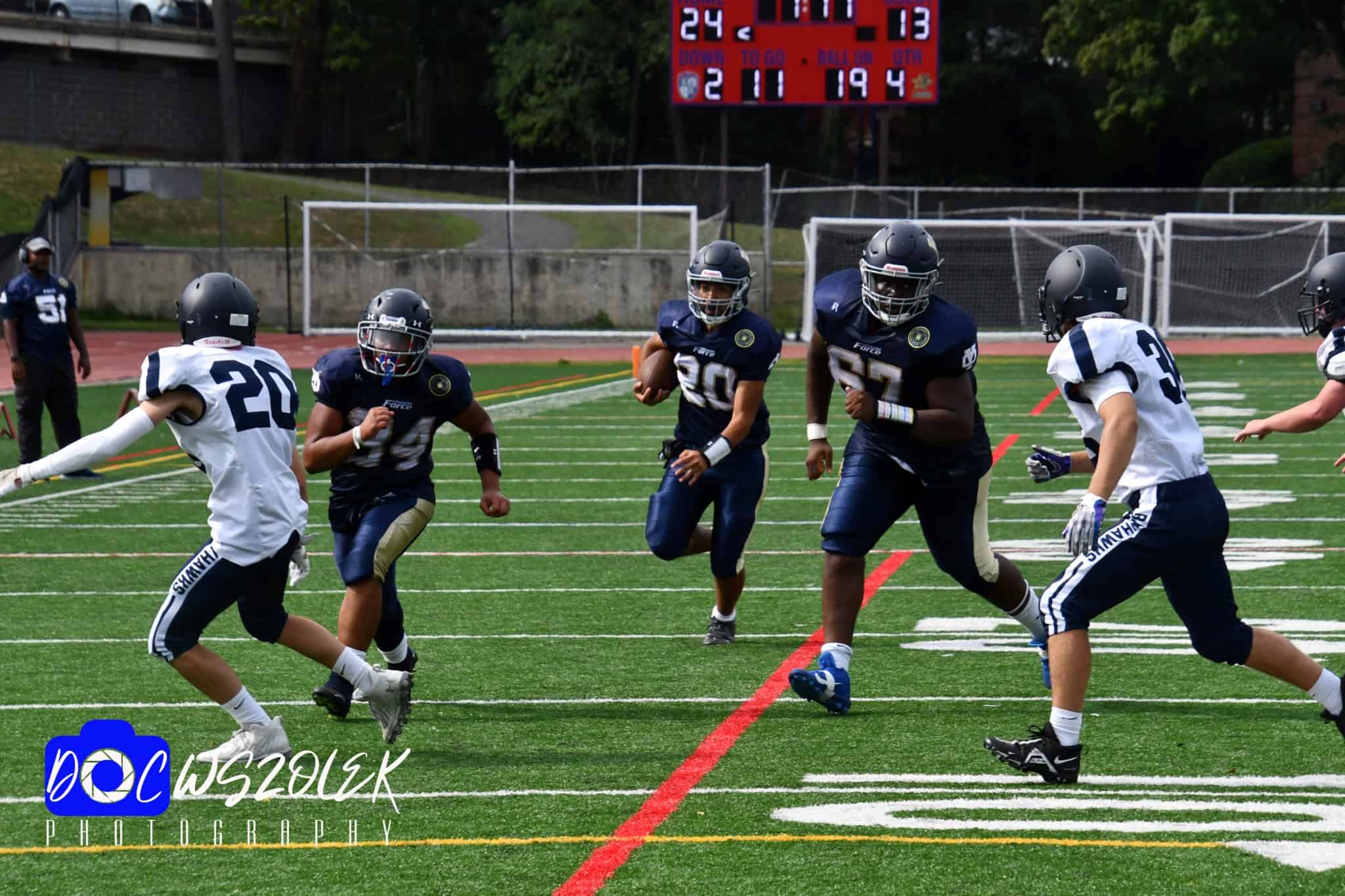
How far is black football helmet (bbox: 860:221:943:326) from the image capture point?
5.96 m

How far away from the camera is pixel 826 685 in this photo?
19.5 feet

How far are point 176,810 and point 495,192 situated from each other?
2918 cm

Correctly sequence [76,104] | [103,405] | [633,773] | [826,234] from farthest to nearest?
[76,104]
[826,234]
[103,405]
[633,773]

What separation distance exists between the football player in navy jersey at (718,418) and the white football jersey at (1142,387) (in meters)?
2.20

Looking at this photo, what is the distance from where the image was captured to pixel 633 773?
210 inches

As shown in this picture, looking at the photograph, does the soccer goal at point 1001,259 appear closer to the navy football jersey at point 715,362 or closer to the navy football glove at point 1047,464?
the navy football jersey at point 715,362

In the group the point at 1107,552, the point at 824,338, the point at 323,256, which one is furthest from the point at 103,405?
the point at 1107,552

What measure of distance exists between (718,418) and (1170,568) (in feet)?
8.73

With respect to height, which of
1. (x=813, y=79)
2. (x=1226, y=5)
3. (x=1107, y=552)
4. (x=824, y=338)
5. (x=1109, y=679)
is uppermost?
(x=1226, y=5)

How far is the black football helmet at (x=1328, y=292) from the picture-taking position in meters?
6.11

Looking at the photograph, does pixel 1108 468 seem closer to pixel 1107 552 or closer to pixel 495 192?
pixel 1107 552

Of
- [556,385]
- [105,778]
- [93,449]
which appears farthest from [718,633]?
[556,385]

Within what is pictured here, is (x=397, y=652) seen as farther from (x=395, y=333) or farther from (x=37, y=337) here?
(x=37, y=337)

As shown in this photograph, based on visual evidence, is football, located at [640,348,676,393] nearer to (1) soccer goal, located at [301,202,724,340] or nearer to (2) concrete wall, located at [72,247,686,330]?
(1) soccer goal, located at [301,202,724,340]
